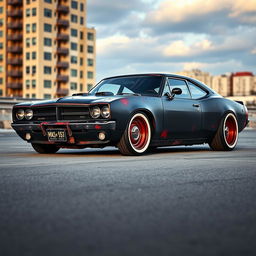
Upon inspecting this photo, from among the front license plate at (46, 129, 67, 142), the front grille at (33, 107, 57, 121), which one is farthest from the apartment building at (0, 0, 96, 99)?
the front license plate at (46, 129, 67, 142)

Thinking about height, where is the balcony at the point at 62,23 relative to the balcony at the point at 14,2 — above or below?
below

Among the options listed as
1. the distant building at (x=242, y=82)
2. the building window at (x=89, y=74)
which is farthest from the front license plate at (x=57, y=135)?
the distant building at (x=242, y=82)

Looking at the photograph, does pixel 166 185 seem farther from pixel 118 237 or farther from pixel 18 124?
pixel 18 124

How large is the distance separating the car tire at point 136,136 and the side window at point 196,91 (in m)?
1.66

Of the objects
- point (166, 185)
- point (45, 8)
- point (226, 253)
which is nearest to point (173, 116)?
point (166, 185)

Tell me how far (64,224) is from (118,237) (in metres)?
0.47

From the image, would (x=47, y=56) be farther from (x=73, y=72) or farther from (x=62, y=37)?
(x=73, y=72)

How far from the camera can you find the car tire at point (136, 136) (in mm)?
8656

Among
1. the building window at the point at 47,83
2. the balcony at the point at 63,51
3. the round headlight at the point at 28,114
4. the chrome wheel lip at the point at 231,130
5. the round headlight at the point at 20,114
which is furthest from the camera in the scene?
the balcony at the point at 63,51

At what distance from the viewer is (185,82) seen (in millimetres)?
10352

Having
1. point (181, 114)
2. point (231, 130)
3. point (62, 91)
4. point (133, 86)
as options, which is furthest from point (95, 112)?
point (62, 91)

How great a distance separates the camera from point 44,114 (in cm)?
904

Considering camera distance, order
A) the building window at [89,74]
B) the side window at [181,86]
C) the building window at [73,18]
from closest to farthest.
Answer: the side window at [181,86], the building window at [73,18], the building window at [89,74]

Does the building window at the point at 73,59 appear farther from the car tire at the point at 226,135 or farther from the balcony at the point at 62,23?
the car tire at the point at 226,135
